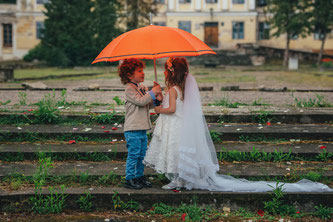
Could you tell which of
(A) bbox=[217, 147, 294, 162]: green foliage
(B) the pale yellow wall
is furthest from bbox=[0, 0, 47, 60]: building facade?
(A) bbox=[217, 147, 294, 162]: green foliage

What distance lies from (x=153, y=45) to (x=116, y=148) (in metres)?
2.12

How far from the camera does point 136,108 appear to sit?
467 cm

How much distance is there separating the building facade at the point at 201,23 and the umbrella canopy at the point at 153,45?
3820cm

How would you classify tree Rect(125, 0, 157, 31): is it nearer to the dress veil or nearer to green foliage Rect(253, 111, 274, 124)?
green foliage Rect(253, 111, 274, 124)

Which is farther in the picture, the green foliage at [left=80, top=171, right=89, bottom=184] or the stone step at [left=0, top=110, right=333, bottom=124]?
the stone step at [left=0, top=110, right=333, bottom=124]

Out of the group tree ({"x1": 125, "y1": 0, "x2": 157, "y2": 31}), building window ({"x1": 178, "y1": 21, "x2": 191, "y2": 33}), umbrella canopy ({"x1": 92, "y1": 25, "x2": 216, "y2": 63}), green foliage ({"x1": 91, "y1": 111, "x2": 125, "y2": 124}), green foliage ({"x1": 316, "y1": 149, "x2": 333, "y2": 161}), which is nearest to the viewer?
umbrella canopy ({"x1": 92, "y1": 25, "x2": 216, "y2": 63})

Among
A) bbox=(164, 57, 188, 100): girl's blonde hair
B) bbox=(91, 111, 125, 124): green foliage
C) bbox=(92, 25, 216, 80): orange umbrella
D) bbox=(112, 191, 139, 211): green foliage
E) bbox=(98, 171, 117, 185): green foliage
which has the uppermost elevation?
bbox=(92, 25, 216, 80): orange umbrella

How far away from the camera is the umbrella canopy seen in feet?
13.8

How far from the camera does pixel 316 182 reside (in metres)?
4.71

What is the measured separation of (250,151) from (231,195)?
1381 millimetres

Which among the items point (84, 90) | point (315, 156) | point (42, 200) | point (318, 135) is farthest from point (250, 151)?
point (84, 90)

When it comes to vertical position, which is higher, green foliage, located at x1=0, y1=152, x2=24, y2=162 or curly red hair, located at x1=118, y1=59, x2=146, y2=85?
curly red hair, located at x1=118, y1=59, x2=146, y2=85

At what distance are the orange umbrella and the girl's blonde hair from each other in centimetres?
29

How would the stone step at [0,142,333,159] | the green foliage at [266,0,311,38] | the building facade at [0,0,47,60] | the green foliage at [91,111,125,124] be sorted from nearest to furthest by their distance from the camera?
the stone step at [0,142,333,159], the green foliage at [91,111,125,124], the green foliage at [266,0,311,38], the building facade at [0,0,47,60]
